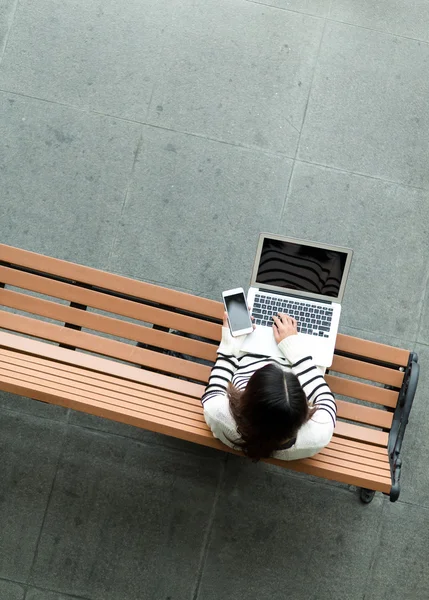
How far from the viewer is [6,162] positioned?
4.49 meters

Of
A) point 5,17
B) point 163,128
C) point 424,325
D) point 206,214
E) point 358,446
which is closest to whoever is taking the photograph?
point 358,446

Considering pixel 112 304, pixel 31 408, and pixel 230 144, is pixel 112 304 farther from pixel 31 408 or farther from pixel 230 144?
pixel 230 144

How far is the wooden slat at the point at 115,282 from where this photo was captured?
11.8 feet

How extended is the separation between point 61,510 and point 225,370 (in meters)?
1.50

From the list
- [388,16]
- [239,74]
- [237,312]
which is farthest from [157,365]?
[388,16]

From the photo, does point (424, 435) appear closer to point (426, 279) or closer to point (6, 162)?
point (426, 279)

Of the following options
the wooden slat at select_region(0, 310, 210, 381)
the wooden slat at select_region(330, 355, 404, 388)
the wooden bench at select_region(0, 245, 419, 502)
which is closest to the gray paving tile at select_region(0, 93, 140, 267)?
the wooden bench at select_region(0, 245, 419, 502)

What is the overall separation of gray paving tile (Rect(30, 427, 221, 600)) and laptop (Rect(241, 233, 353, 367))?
1140mm

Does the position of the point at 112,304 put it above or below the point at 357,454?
above

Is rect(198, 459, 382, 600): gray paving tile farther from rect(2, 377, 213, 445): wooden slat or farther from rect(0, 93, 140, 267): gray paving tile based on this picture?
rect(0, 93, 140, 267): gray paving tile

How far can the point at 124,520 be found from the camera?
411 cm

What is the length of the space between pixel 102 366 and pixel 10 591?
1532 mm

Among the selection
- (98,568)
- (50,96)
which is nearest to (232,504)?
(98,568)

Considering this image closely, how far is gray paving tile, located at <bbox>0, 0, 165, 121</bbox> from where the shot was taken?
15.0ft
